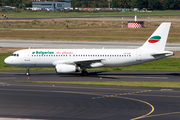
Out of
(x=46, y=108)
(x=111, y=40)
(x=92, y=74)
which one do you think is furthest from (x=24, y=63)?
(x=111, y=40)

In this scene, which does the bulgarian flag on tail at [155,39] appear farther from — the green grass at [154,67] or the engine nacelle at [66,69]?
the engine nacelle at [66,69]

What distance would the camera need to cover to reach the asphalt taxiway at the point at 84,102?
2456cm

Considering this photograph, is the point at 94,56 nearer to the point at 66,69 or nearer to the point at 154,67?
the point at 66,69

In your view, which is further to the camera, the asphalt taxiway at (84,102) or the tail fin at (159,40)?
the tail fin at (159,40)

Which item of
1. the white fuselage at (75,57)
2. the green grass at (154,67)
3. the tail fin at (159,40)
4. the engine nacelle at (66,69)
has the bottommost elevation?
the green grass at (154,67)

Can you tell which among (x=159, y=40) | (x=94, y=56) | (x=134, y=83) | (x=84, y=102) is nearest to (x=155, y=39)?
(x=159, y=40)

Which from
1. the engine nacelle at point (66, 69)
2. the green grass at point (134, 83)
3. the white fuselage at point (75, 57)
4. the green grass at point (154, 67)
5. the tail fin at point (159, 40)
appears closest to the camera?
the green grass at point (134, 83)

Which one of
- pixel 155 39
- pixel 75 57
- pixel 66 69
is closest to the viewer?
pixel 66 69

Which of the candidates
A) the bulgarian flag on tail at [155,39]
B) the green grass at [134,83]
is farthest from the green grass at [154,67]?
the green grass at [134,83]

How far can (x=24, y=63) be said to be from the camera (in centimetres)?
4772

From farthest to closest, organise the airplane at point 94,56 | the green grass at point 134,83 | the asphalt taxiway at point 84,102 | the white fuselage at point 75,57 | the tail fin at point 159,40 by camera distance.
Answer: the tail fin at point 159,40 → the white fuselage at point 75,57 → the airplane at point 94,56 → the green grass at point 134,83 → the asphalt taxiway at point 84,102

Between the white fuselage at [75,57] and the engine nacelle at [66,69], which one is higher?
the white fuselage at [75,57]

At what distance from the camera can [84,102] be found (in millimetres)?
29141

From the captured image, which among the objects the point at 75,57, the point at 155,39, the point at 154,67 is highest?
the point at 155,39
